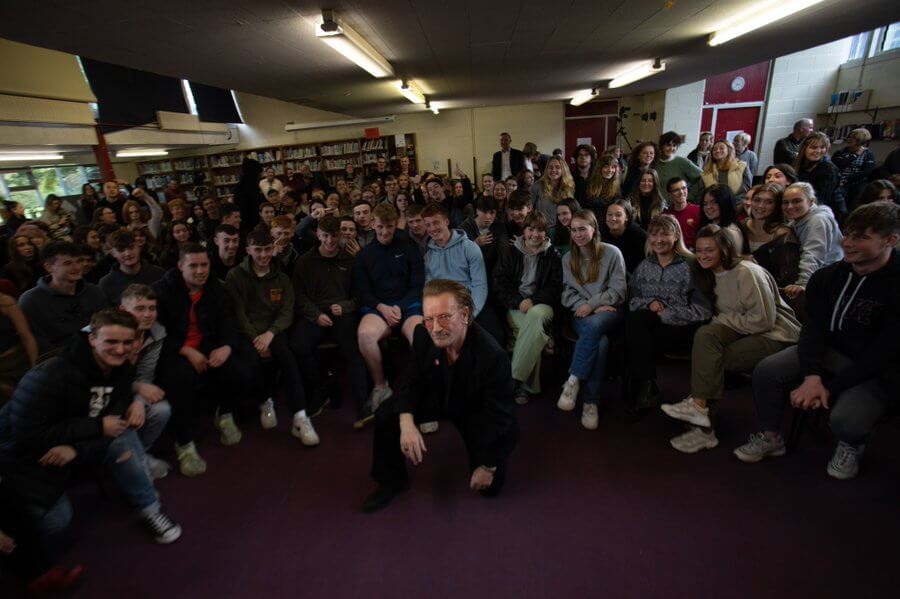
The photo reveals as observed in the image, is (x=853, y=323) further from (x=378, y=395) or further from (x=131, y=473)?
(x=131, y=473)

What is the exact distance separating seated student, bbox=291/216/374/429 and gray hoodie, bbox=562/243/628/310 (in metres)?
1.48

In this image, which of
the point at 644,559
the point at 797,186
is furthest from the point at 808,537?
the point at 797,186

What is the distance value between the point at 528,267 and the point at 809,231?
5.83 feet

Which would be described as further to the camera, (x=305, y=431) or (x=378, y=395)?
(x=378, y=395)

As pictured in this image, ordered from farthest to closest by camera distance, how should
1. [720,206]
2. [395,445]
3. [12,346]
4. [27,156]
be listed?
[27,156], [720,206], [12,346], [395,445]

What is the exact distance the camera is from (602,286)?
257cm

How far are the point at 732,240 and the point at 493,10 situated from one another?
2.51 m

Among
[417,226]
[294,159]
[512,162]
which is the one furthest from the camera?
[294,159]

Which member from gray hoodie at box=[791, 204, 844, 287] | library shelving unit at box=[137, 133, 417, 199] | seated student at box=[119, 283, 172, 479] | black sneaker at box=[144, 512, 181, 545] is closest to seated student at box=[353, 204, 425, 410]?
seated student at box=[119, 283, 172, 479]

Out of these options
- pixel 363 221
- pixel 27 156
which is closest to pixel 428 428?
pixel 363 221

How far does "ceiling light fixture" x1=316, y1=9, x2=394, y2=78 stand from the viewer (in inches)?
114

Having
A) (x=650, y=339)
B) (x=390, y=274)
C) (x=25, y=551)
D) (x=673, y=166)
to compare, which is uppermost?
(x=673, y=166)

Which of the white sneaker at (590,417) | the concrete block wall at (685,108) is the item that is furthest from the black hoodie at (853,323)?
the concrete block wall at (685,108)

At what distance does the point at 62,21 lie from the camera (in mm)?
2639
